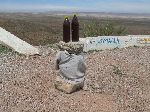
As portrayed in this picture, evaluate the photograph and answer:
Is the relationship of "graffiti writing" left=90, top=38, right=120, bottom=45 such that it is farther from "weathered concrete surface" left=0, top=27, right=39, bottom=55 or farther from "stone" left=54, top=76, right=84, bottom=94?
"stone" left=54, top=76, right=84, bottom=94

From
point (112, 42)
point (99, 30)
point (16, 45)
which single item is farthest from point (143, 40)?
point (16, 45)

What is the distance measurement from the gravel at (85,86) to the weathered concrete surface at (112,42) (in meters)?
3.94

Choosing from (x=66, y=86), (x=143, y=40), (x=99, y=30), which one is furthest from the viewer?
(x=99, y=30)

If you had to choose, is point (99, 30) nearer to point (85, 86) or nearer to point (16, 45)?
point (16, 45)

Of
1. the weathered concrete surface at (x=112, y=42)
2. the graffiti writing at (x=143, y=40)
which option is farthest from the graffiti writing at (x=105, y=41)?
the graffiti writing at (x=143, y=40)

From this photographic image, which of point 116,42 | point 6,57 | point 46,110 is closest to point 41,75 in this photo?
point 46,110

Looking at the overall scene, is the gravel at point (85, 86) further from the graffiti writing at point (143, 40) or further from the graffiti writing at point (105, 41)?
the graffiti writing at point (143, 40)

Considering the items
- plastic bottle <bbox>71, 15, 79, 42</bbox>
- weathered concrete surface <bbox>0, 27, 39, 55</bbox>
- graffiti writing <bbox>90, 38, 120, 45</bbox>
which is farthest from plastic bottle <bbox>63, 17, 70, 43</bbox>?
graffiti writing <bbox>90, 38, 120, 45</bbox>

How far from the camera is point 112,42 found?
30.6 meters

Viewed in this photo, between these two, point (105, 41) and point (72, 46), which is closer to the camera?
point (72, 46)

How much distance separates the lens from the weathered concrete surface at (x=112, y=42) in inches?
1164

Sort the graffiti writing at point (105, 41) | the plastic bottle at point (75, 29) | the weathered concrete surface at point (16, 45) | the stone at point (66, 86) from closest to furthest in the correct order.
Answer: the plastic bottle at point (75, 29)
the stone at point (66, 86)
the weathered concrete surface at point (16, 45)
the graffiti writing at point (105, 41)

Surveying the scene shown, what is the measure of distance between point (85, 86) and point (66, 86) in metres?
1.16

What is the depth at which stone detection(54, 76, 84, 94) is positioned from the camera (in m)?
15.8
